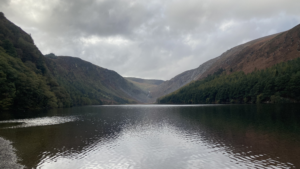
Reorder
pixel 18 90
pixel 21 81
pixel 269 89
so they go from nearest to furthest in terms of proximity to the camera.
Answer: pixel 18 90 → pixel 21 81 → pixel 269 89

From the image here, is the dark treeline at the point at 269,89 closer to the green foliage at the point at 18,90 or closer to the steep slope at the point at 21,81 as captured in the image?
the green foliage at the point at 18,90

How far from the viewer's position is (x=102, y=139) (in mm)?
29562

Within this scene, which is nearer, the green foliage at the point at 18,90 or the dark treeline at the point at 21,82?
the green foliage at the point at 18,90

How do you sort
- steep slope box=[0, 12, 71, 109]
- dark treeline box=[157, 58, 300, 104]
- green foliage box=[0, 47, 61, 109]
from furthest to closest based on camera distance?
dark treeline box=[157, 58, 300, 104], steep slope box=[0, 12, 71, 109], green foliage box=[0, 47, 61, 109]

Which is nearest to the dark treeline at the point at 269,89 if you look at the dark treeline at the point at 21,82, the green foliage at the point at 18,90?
the green foliage at the point at 18,90

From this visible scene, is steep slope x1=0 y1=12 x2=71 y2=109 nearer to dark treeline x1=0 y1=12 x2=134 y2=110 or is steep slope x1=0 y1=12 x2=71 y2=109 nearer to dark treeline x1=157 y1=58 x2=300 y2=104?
dark treeline x1=0 y1=12 x2=134 y2=110

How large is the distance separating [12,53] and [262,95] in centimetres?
14992

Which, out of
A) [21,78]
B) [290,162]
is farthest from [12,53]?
[290,162]

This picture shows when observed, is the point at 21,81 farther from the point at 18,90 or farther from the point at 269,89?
the point at 269,89

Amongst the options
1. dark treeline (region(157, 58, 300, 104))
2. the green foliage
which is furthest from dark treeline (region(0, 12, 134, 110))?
dark treeline (region(157, 58, 300, 104))

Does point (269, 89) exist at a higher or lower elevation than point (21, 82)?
lower

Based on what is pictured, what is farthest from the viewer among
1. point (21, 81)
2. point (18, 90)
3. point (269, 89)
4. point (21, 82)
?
point (269, 89)

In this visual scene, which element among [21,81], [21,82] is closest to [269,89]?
[21,82]

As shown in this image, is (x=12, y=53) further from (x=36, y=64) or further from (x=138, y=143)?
(x=138, y=143)
